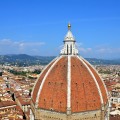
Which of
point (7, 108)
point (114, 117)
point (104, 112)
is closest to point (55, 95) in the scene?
point (104, 112)

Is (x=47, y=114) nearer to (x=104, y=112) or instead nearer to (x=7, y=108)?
(x=104, y=112)

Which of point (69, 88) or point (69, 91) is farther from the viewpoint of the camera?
point (69, 88)

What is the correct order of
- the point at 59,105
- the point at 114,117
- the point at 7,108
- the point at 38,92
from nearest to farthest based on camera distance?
the point at 59,105 < the point at 38,92 < the point at 114,117 < the point at 7,108

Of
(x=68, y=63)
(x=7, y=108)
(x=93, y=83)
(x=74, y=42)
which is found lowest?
(x=7, y=108)

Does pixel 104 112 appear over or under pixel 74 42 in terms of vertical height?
under

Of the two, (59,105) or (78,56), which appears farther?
(78,56)

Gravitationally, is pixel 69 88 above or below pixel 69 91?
above

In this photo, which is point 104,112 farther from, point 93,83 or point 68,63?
point 68,63

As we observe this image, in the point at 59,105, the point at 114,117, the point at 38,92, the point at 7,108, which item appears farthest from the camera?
the point at 7,108
